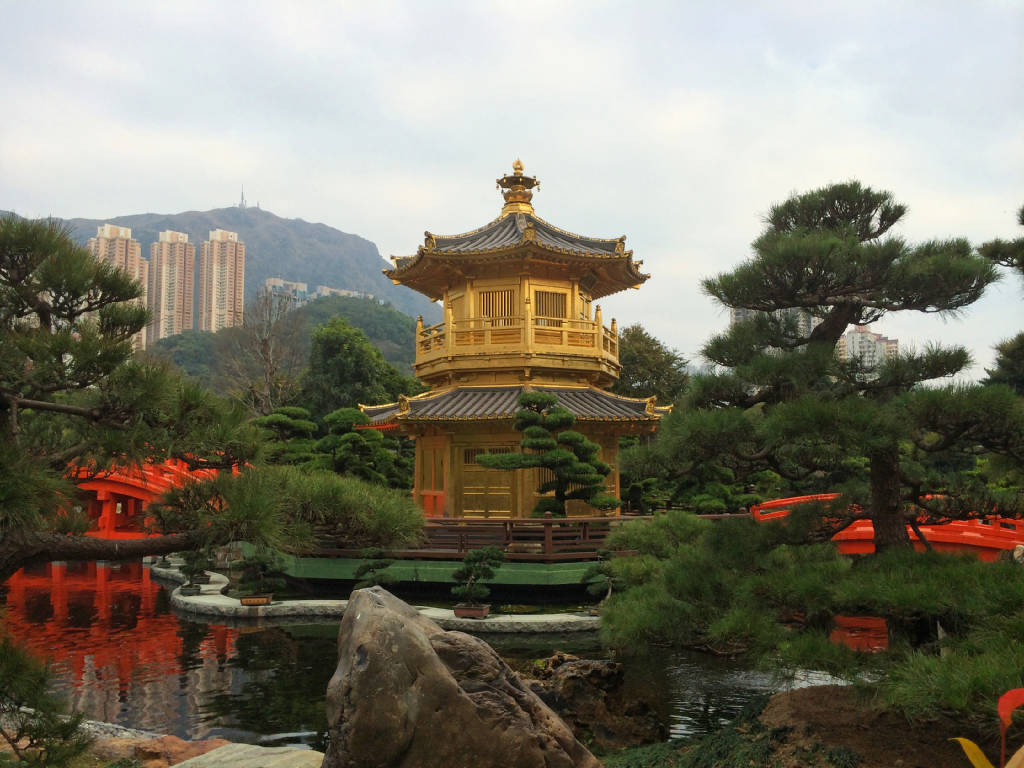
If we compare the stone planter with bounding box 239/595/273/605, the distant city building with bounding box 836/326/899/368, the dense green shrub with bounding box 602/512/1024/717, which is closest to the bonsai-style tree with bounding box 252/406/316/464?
the stone planter with bounding box 239/595/273/605

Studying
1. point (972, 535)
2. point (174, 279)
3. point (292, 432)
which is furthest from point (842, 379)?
point (174, 279)

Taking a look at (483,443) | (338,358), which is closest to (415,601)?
(483,443)

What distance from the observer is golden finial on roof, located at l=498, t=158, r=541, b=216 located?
19.4 m

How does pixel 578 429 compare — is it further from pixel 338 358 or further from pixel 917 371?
pixel 338 358

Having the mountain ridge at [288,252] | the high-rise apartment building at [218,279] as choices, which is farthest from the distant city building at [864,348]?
the mountain ridge at [288,252]

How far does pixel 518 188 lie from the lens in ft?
63.7

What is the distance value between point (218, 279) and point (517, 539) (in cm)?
10461

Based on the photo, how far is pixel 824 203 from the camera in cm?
650

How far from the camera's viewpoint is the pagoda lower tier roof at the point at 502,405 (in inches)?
593

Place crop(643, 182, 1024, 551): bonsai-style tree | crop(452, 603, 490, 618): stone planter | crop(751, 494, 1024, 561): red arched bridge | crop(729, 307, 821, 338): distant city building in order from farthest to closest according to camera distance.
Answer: crop(452, 603, 490, 618): stone planter → crop(751, 494, 1024, 561): red arched bridge → crop(729, 307, 821, 338): distant city building → crop(643, 182, 1024, 551): bonsai-style tree

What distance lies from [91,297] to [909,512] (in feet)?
20.5

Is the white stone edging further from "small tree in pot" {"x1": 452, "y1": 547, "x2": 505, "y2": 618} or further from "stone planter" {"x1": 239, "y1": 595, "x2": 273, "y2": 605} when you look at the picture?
"small tree in pot" {"x1": 452, "y1": 547, "x2": 505, "y2": 618}

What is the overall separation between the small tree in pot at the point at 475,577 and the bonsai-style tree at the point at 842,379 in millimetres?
6727

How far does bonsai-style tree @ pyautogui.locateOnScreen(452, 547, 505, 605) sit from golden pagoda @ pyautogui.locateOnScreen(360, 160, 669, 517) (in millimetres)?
3120
